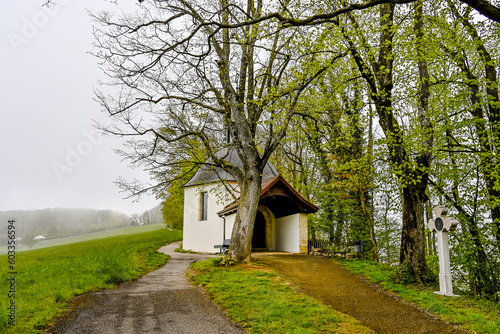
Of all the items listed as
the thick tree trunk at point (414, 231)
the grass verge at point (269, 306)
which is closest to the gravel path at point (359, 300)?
the grass verge at point (269, 306)

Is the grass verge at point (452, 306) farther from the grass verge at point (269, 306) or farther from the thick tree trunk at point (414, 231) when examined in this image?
the grass verge at point (269, 306)

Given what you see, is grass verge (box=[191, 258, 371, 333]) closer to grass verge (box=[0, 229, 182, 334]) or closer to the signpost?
grass verge (box=[0, 229, 182, 334])

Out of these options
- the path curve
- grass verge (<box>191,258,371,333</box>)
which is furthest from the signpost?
the path curve

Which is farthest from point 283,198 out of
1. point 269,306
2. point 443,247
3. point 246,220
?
point 269,306

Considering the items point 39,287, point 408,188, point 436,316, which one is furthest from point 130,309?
point 408,188

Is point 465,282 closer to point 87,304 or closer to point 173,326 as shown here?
point 173,326

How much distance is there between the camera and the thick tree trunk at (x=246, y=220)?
13.7m

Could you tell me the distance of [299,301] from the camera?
7883 mm

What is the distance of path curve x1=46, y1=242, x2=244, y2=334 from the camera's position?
6.23m

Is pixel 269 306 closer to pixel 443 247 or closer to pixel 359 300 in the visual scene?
pixel 359 300

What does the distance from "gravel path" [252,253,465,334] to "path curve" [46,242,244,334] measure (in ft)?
8.86

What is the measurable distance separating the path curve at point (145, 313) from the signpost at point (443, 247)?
18.7ft

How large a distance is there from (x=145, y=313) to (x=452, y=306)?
6.51 meters

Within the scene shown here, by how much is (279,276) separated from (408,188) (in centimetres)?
484
